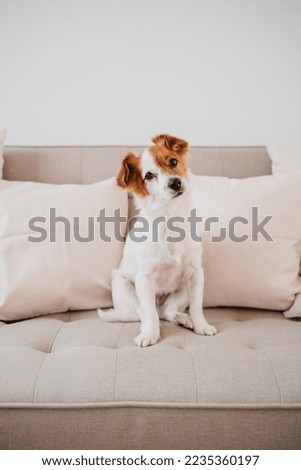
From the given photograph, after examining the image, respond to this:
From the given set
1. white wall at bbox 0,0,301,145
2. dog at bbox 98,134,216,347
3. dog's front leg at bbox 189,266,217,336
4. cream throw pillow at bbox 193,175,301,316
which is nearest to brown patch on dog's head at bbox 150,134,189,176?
dog at bbox 98,134,216,347

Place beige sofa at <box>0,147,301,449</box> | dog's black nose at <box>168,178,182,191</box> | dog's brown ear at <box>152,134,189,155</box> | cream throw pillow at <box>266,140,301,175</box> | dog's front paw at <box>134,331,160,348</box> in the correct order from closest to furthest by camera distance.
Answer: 1. beige sofa at <box>0,147,301,449</box>
2. dog's front paw at <box>134,331,160,348</box>
3. dog's black nose at <box>168,178,182,191</box>
4. dog's brown ear at <box>152,134,189,155</box>
5. cream throw pillow at <box>266,140,301,175</box>


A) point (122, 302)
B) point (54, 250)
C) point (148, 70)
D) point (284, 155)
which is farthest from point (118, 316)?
point (148, 70)

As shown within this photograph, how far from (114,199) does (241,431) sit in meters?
1.11

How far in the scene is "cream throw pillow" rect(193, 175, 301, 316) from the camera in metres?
1.61

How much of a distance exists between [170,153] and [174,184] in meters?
0.17

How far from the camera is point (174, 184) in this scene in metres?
1.56

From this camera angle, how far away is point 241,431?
3.32ft

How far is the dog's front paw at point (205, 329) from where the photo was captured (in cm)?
142

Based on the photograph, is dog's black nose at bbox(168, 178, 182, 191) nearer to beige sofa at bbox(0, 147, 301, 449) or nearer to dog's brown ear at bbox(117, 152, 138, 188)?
dog's brown ear at bbox(117, 152, 138, 188)

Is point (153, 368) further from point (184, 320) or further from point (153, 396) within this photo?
point (184, 320)

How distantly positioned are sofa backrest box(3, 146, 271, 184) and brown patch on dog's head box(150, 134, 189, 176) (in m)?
0.30

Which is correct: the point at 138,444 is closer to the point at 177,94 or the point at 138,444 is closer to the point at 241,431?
the point at 241,431

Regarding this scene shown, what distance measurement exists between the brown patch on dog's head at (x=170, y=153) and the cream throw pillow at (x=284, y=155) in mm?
476

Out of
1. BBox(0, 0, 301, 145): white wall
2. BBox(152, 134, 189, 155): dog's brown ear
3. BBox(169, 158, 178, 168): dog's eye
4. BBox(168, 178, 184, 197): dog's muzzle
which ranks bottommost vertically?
BBox(168, 178, 184, 197): dog's muzzle
